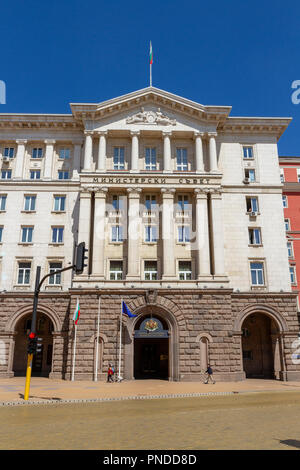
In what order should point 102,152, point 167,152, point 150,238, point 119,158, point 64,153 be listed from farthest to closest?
point 64,153, point 119,158, point 167,152, point 102,152, point 150,238

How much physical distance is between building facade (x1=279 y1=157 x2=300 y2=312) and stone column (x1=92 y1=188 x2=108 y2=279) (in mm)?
24098

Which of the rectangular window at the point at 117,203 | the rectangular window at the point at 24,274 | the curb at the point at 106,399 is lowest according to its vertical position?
the curb at the point at 106,399

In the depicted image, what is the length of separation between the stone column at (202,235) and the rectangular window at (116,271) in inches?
298

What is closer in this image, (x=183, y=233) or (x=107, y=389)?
(x=107, y=389)

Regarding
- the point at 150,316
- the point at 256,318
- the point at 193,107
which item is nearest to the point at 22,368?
the point at 150,316

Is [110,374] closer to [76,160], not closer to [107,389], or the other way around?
[107,389]

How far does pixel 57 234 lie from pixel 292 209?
1170 inches

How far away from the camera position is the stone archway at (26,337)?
115 feet

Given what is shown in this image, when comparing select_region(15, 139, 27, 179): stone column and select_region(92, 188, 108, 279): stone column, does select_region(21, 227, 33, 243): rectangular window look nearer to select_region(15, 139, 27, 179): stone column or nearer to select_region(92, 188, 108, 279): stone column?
select_region(15, 139, 27, 179): stone column

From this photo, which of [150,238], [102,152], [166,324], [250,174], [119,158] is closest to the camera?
[166,324]

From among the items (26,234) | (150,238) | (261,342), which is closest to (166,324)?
(150,238)

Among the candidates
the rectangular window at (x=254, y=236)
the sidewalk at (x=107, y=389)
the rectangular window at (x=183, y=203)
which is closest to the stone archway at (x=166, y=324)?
the sidewalk at (x=107, y=389)

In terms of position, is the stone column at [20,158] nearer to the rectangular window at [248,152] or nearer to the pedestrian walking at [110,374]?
the pedestrian walking at [110,374]

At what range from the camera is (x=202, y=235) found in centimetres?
3644
